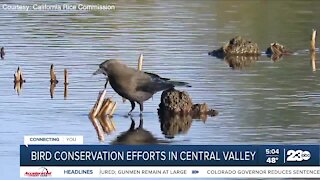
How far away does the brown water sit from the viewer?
22.2m

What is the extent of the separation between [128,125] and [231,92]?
481 centimetres

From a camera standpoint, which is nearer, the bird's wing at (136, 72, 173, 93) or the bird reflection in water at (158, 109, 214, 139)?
the bird reflection in water at (158, 109, 214, 139)

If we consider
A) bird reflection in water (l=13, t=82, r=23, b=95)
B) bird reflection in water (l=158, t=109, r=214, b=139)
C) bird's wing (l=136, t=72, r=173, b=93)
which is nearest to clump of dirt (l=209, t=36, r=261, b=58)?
bird reflection in water (l=13, t=82, r=23, b=95)

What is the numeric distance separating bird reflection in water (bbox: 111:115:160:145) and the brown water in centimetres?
15

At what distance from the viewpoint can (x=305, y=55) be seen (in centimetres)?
3541

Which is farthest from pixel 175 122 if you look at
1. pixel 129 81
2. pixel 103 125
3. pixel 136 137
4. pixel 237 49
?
pixel 237 49

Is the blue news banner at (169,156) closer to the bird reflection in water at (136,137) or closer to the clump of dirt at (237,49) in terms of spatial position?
the bird reflection in water at (136,137)

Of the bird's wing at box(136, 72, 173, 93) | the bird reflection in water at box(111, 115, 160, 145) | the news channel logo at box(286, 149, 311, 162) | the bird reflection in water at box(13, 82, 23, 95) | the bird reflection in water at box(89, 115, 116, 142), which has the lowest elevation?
the bird reflection in water at box(111, 115, 160, 145)

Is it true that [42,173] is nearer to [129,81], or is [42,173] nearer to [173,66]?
[129,81]

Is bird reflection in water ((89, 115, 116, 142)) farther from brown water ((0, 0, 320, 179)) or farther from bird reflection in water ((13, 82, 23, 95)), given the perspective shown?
bird reflection in water ((13, 82, 23, 95))

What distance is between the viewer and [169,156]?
1708 cm

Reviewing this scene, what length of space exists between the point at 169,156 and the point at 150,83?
6.00 m

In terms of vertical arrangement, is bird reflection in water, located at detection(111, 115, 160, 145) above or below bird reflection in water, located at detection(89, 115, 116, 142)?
below

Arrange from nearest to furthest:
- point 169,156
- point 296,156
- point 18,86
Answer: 1. point 169,156
2. point 296,156
3. point 18,86
